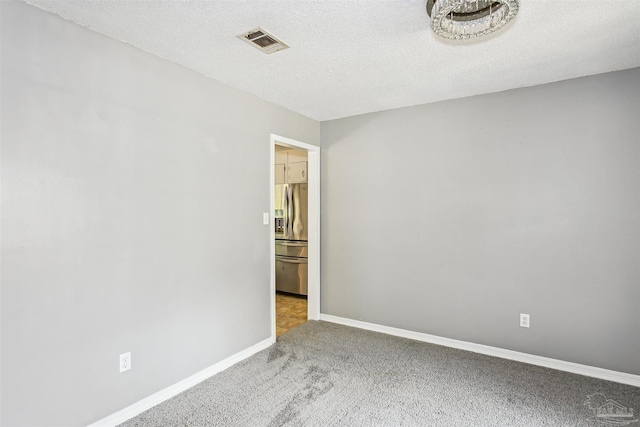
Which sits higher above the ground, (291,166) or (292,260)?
(291,166)

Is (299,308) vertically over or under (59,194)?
under

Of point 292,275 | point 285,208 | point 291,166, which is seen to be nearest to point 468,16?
point 291,166

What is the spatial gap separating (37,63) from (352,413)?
9.04 ft

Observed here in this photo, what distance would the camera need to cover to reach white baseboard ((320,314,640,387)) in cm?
267

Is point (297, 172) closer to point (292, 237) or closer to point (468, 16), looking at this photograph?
point (292, 237)

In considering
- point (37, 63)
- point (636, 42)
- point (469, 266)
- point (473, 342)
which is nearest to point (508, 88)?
point (636, 42)

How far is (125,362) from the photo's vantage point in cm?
222

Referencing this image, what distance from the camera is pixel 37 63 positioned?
6.03ft

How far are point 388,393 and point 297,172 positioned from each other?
3363 mm

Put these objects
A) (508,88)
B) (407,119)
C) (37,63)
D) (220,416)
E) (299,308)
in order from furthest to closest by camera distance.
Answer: (299,308) < (407,119) < (508,88) < (220,416) < (37,63)

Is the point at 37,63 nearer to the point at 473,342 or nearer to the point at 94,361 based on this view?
the point at 94,361

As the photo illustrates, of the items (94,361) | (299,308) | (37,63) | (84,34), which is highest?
(84,34)

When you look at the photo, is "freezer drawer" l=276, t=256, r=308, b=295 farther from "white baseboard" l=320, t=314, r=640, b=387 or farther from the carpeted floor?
the carpeted floor

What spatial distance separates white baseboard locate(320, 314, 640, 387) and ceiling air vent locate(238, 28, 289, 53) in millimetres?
2954
